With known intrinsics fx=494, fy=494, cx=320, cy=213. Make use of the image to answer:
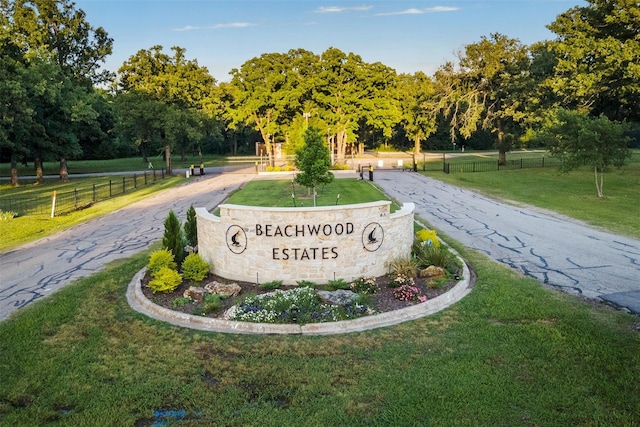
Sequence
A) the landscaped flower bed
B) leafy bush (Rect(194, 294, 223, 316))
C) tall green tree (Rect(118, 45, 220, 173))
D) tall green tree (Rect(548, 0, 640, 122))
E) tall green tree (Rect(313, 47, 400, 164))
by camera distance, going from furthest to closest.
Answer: tall green tree (Rect(313, 47, 400, 164)), tall green tree (Rect(118, 45, 220, 173)), tall green tree (Rect(548, 0, 640, 122)), leafy bush (Rect(194, 294, 223, 316)), the landscaped flower bed

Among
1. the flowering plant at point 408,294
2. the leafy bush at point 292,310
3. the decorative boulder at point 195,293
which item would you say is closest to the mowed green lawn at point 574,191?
the flowering plant at point 408,294

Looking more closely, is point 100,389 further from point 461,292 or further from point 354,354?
point 461,292

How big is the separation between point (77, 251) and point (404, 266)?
10811 millimetres

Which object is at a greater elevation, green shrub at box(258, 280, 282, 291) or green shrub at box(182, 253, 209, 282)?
green shrub at box(182, 253, 209, 282)

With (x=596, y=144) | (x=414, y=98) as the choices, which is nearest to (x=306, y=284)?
(x=596, y=144)

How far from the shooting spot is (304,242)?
11312 mm

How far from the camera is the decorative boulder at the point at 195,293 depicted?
10.7m

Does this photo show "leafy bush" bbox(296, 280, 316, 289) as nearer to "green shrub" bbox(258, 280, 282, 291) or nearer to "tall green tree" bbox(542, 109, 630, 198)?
"green shrub" bbox(258, 280, 282, 291)

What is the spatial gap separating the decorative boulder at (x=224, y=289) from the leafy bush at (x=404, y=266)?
12.1ft

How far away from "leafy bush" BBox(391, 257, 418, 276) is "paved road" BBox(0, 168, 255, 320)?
8164 millimetres

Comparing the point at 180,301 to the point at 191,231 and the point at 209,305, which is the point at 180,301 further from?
the point at 191,231

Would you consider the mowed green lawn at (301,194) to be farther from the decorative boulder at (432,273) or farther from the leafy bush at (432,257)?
the decorative boulder at (432,273)

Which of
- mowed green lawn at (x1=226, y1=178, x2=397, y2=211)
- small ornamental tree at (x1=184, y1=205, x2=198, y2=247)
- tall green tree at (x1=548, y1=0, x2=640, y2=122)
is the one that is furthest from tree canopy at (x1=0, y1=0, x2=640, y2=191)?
small ornamental tree at (x1=184, y1=205, x2=198, y2=247)

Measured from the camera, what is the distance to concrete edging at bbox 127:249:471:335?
907 centimetres
